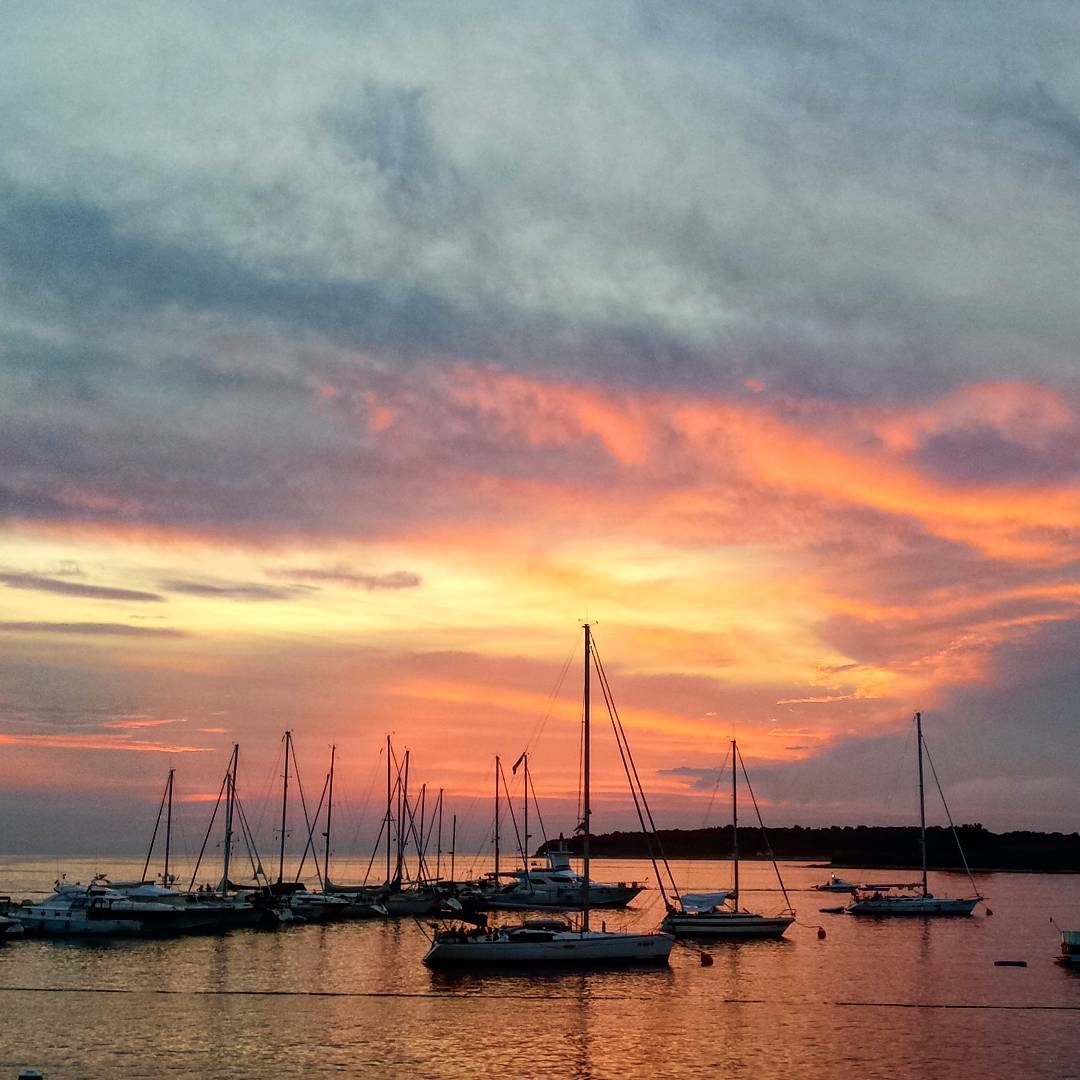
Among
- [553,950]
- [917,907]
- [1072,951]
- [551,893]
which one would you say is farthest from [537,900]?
[1072,951]

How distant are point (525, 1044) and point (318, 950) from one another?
127 ft

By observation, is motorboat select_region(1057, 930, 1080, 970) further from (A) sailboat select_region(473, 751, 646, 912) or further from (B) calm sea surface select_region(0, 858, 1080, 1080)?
(A) sailboat select_region(473, 751, 646, 912)

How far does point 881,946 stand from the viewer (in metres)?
91.6

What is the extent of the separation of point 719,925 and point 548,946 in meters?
28.9

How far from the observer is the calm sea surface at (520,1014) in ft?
144

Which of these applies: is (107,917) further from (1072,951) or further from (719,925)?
(1072,951)

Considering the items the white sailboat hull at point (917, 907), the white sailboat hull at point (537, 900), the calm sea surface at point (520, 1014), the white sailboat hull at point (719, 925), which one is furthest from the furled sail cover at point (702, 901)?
the white sailboat hull at point (917, 907)

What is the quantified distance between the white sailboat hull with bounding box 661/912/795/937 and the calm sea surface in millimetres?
2839

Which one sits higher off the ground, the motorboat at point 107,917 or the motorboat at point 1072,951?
the motorboat at point 107,917

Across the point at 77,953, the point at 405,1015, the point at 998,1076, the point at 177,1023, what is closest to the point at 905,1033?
the point at 998,1076

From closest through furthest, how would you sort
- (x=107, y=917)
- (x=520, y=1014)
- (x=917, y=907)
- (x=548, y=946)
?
1. (x=520, y=1014)
2. (x=548, y=946)
3. (x=107, y=917)
4. (x=917, y=907)

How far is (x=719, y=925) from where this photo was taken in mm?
88625

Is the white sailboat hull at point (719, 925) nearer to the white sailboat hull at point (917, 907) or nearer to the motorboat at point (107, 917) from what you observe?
the white sailboat hull at point (917, 907)

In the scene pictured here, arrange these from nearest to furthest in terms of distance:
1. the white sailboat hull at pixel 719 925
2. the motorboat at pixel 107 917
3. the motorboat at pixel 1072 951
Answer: the motorboat at pixel 1072 951
the motorboat at pixel 107 917
the white sailboat hull at pixel 719 925
